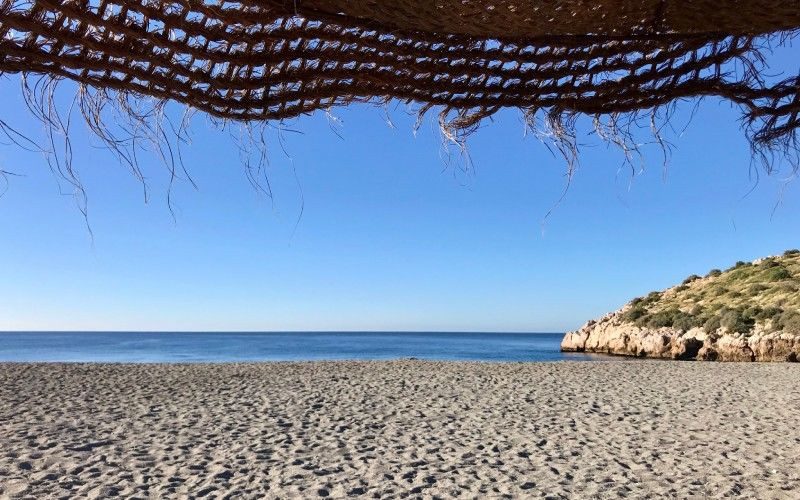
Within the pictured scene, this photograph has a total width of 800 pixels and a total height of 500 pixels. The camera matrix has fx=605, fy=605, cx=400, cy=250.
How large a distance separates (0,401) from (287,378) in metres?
4.77

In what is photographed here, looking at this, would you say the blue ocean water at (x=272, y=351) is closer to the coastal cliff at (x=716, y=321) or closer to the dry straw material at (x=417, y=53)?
the coastal cliff at (x=716, y=321)

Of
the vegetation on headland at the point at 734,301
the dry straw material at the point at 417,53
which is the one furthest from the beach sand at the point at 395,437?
the vegetation on headland at the point at 734,301

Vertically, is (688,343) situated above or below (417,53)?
below

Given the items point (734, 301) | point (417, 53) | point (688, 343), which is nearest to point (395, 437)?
point (417, 53)

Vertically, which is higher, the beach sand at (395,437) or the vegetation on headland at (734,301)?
the vegetation on headland at (734,301)

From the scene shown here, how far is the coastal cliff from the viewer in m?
19.7

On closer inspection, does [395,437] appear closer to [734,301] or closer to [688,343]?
[688,343]

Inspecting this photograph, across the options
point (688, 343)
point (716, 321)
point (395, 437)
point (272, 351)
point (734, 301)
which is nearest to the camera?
point (395, 437)

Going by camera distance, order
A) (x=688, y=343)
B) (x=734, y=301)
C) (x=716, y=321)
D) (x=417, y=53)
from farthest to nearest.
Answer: (x=734, y=301)
(x=716, y=321)
(x=688, y=343)
(x=417, y=53)

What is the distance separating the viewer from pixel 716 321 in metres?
22.7

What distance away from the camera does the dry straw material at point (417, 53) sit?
3.64 feet

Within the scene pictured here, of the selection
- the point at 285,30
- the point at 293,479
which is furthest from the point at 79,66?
the point at 293,479

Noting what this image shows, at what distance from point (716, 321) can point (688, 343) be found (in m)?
1.55

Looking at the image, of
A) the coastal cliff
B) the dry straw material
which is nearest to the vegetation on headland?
the coastal cliff
